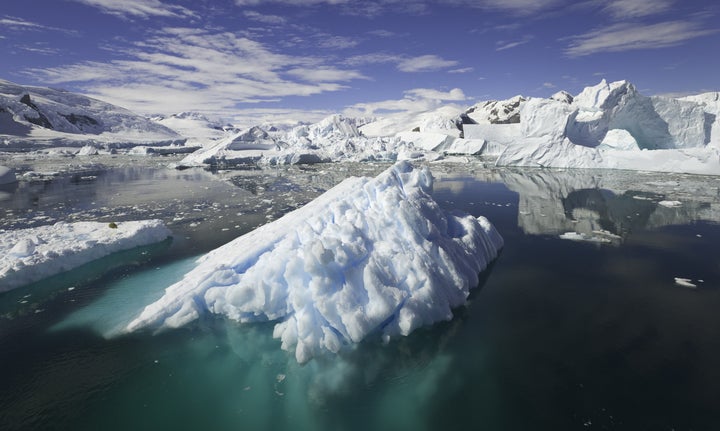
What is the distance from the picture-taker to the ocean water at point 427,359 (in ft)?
12.2

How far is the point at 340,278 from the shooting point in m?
5.04

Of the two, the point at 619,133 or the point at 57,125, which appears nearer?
the point at 619,133

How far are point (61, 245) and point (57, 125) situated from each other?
74.6m

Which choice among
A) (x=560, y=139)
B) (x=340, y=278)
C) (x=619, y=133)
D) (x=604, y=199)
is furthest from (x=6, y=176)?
(x=619, y=133)

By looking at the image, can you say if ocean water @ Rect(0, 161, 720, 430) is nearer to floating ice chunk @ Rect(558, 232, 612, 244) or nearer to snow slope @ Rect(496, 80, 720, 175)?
floating ice chunk @ Rect(558, 232, 612, 244)

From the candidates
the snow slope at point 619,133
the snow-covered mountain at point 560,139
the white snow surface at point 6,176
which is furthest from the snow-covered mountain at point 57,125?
the snow slope at point 619,133

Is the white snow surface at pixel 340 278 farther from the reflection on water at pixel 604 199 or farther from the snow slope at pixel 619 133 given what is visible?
the snow slope at pixel 619 133

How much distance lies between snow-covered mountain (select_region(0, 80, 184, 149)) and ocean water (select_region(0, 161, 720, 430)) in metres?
52.4

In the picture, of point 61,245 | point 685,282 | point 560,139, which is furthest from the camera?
point 560,139

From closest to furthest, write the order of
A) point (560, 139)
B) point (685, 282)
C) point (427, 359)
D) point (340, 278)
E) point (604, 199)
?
1. point (427, 359)
2. point (340, 278)
3. point (685, 282)
4. point (604, 199)
5. point (560, 139)

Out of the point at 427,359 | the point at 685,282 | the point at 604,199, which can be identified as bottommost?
the point at 427,359

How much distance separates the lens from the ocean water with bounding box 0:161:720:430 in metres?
3.71

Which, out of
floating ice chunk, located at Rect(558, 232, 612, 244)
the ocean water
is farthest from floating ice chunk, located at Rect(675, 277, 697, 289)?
floating ice chunk, located at Rect(558, 232, 612, 244)

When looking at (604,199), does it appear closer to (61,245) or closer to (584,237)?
(584,237)
